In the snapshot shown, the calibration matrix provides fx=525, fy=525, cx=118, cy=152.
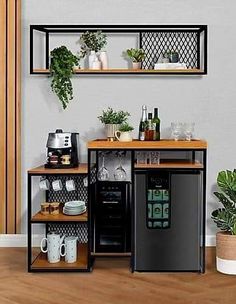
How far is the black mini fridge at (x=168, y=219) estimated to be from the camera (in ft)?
12.2

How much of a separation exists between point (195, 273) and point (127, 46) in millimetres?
1964

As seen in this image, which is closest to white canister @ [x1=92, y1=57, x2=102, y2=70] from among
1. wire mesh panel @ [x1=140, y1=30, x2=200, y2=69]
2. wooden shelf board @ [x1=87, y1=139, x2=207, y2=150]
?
wire mesh panel @ [x1=140, y1=30, x2=200, y2=69]

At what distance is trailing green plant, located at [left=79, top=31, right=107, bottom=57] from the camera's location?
4.32 meters

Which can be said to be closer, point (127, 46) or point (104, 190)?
point (104, 190)

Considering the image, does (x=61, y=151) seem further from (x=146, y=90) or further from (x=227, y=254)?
(x=227, y=254)

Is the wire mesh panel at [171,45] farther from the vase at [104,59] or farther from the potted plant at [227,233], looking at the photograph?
the potted plant at [227,233]

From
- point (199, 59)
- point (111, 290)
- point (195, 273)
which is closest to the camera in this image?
point (111, 290)

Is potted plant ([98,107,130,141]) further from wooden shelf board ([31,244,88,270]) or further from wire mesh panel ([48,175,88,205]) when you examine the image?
wooden shelf board ([31,244,88,270])

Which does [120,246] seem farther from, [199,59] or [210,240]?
[199,59]

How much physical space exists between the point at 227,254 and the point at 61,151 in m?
1.45

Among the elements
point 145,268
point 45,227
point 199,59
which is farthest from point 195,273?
point 199,59

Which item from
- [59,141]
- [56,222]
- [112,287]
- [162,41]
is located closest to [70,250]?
[56,222]

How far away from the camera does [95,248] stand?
394 centimetres

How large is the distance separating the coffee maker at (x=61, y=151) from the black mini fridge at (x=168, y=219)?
571 millimetres
